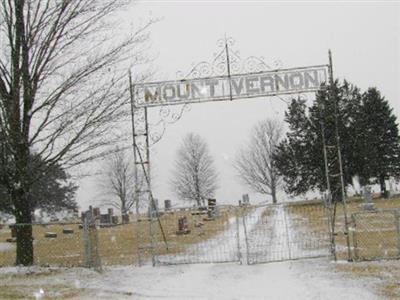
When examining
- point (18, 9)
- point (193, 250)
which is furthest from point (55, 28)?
point (193, 250)

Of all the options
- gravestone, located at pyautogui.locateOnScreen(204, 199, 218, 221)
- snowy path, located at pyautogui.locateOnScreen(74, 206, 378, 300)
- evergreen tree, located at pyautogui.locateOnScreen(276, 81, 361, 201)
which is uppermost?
evergreen tree, located at pyautogui.locateOnScreen(276, 81, 361, 201)

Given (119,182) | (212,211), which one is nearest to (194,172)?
(119,182)

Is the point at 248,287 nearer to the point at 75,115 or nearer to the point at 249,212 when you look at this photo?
the point at 75,115

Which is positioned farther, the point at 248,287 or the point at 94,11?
the point at 94,11

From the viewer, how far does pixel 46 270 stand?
48.6ft

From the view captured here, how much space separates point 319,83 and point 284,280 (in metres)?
5.45

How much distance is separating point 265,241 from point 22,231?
25.1 feet

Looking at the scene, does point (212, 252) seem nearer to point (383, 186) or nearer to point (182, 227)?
point (182, 227)

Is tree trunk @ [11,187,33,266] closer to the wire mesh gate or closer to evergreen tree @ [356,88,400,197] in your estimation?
the wire mesh gate

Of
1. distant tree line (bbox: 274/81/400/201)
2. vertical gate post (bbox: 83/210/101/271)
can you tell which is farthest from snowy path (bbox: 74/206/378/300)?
distant tree line (bbox: 274/81/400/201)

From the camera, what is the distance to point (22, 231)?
1535 cm

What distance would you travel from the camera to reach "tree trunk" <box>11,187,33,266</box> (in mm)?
15344

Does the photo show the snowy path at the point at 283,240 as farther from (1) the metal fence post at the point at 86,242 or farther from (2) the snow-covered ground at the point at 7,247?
(2) the snow-covered ground at the point at 7,247

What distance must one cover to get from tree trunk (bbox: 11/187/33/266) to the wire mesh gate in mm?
3183
